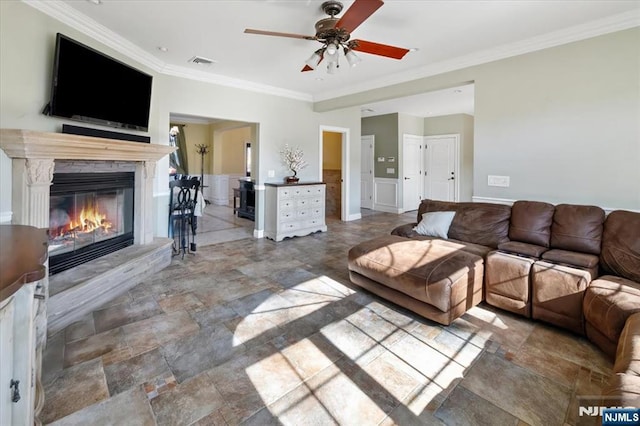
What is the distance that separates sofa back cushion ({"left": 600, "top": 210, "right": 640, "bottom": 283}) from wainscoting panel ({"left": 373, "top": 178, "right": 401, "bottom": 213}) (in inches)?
238

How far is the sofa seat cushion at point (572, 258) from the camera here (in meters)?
2.67

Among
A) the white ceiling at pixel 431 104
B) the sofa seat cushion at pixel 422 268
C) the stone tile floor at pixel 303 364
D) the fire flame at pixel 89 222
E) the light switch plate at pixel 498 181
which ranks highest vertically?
the white ceiling at pixel 431 104

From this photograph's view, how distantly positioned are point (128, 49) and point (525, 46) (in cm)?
480

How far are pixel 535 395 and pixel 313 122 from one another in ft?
19.4

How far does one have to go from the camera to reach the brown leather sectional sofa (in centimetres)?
233

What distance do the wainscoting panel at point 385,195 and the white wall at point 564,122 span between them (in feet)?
15.5

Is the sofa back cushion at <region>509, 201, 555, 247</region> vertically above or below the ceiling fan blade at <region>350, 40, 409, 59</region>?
below

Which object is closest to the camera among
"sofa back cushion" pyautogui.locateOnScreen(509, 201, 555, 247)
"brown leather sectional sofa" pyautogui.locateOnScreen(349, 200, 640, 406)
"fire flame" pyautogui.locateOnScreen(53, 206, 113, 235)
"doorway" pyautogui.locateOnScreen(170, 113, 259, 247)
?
"brown leather sectional sofa" pyautogui.locateOnScreen(349, 200, 640, 406)

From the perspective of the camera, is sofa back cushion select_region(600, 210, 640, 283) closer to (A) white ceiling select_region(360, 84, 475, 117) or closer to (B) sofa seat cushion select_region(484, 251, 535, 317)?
(B) sofa seat cushion select_region(484, 251, 535, 317)

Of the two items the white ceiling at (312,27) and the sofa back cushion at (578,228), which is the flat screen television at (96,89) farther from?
the sofa back cushion at (578,228)

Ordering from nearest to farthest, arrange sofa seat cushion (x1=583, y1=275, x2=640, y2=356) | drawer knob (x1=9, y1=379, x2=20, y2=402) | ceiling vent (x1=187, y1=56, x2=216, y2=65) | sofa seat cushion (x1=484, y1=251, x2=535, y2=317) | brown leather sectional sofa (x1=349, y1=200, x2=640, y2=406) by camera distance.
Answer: drawer knob (x1=9, y1=379, x2=20, y2=402) → sofa seat cushion (x1=583, y1=275, x2=640, y2=356) → brown leather sectional sofa (x1=349, y1=200, x2=640, y2=406) → sofa seat cushion (x1=484, y1=251, x2=535, y2=317) → ceiling vent (x1=187, y1=56, x2=216, y2=65)

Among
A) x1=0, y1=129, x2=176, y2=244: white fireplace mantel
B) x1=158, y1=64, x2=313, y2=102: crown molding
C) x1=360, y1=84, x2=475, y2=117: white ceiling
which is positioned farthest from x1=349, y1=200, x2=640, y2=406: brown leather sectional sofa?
x1=158, y1=64, x2=313, y2=102: crown molding

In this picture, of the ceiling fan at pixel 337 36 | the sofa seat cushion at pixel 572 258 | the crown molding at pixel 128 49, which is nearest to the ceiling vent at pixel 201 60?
the crown molding at pixel 128 49

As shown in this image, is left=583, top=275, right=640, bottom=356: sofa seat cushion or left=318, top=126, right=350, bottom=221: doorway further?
left=318, top=126, right=350, bottom=221: doorway
